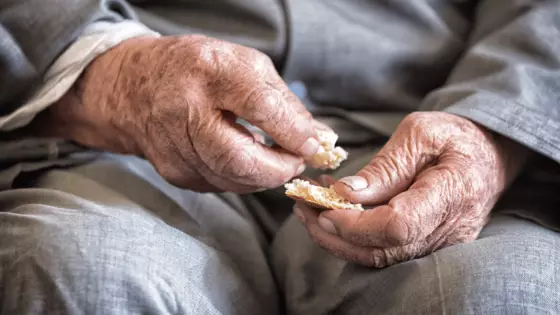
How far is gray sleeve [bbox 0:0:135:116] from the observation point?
2.23 feet

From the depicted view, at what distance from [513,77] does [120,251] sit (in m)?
0.51

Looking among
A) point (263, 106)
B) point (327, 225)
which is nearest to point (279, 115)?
point (263, 106)

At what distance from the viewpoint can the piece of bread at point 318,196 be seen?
602mm

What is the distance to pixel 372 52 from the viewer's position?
834 mm

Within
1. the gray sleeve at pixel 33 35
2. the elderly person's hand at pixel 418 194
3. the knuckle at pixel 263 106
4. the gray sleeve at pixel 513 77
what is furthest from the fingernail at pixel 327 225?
the gray sleeve at pixel 33 35

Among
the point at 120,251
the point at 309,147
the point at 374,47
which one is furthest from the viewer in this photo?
the point at 374,47

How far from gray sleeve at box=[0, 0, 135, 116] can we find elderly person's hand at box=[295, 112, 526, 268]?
1.10 ft

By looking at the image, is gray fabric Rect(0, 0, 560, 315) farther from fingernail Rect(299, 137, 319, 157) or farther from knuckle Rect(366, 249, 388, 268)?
fingernail Rect(299, 137, 319, 157)

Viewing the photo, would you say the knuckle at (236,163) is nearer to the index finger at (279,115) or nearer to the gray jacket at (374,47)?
the index finger at (279,115)

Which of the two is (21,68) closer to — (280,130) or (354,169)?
(280,130)

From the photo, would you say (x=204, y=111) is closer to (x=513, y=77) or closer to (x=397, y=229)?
(x=397, y=229)

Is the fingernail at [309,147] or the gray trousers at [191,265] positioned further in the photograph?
the fingernail at [309,147]

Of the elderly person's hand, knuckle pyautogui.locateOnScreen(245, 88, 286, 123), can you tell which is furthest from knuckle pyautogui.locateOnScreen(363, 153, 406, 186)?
knuckle pyautogui.locateOnScreen(245, 88, 286, 123)

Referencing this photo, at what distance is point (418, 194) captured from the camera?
23.3 inches
